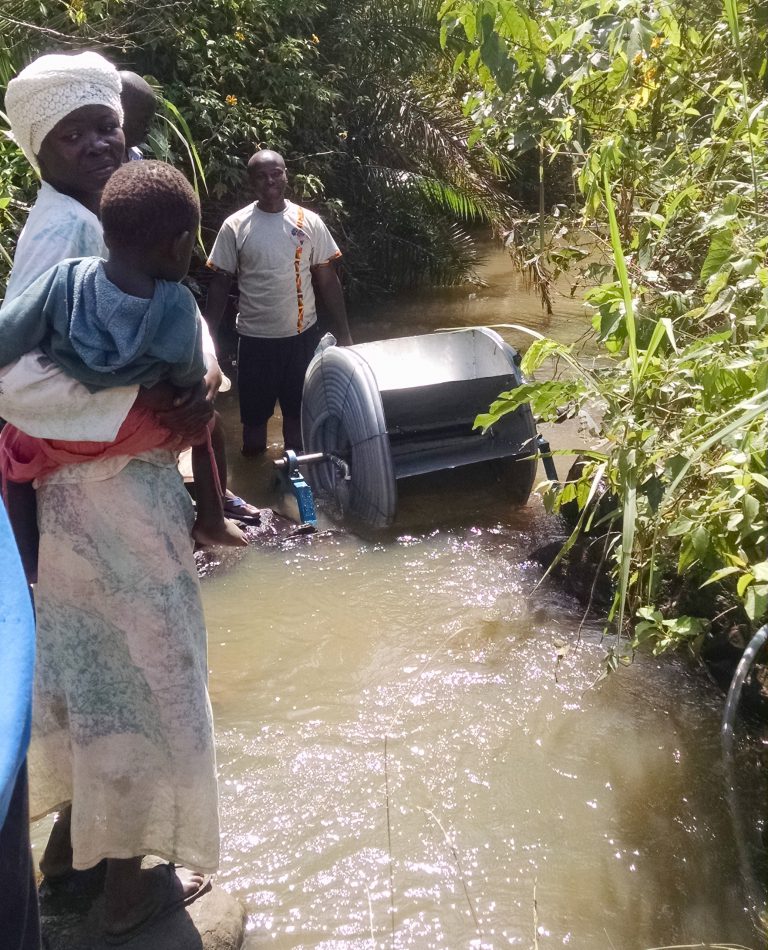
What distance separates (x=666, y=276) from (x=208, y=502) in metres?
2.51

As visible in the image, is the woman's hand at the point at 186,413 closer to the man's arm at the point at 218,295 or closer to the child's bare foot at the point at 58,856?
the child's bare foot at the point at 58,856

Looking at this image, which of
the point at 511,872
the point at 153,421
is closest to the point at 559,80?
the point at 153,421

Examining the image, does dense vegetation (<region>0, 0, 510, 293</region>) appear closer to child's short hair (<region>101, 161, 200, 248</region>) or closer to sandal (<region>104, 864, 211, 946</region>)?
child's short hair (<region>101, 161, 200, 248</region>)

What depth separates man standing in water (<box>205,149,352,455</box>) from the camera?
543 cm

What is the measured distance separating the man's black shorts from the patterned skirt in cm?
360

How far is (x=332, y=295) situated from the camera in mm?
5672

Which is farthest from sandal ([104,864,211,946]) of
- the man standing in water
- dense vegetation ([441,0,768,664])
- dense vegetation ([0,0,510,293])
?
dense vegetation ([0,0,510,293])

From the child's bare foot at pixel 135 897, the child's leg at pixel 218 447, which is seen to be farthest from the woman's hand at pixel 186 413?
the child's bare foot at pixel 135 897

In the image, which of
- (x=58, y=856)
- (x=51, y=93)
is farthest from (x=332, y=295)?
(x=58, y=856)

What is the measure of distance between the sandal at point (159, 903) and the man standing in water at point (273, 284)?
3552 millimetres

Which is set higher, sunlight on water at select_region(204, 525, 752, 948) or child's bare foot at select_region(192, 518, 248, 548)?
child's bare foot at select_region(192, 518, 248, 548)

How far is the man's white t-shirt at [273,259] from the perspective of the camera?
5.43 meters

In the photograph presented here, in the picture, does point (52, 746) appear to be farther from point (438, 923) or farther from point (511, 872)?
point (511, 872)

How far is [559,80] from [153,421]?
2.54 m
